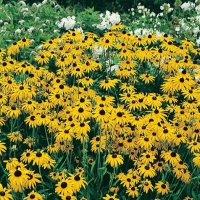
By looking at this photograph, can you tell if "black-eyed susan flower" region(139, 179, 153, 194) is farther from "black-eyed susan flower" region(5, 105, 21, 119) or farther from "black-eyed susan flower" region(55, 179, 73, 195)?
"black-eyed susan flower" region(5, 105, 21, 119)

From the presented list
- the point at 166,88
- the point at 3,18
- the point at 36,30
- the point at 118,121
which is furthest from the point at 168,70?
the point at 3,18

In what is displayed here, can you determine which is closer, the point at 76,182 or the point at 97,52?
the point at 76,182

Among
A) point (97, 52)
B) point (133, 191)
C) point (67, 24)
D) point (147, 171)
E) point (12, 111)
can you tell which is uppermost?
point (67, 24)

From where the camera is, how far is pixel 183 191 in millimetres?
4027

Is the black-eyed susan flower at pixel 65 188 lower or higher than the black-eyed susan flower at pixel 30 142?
lower

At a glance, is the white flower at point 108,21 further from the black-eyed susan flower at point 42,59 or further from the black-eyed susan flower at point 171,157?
the black-eyed susan flower at point 171,157

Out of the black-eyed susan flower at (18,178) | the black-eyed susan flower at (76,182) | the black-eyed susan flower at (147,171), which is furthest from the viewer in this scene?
the black-eyed susan flower at (147,171)

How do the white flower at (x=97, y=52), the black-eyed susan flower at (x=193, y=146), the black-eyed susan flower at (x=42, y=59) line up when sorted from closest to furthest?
1. the black-eyed susan flower at (x=193, y=146)
2. the black-eyed susan flower at (x=42, y=59)
3. the white flower at (x=97, y=52)

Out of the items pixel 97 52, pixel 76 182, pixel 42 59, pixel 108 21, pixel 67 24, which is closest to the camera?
pixel 76 182

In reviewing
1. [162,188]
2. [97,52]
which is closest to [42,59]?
[97,52]

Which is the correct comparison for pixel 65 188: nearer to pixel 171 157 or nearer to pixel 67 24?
pixel 171 157

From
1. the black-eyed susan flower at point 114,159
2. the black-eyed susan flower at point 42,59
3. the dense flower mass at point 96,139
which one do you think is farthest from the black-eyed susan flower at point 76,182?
the black-eyed susan flower at point 42,59

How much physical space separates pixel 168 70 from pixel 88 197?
1847 millimetres

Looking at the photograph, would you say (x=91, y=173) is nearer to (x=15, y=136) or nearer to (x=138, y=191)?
(x=138, y=191)
